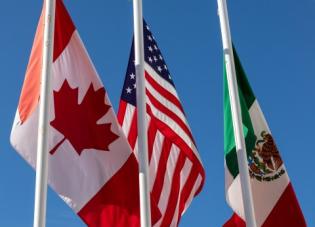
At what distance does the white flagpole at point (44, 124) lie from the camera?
949cm

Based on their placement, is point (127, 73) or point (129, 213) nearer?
point (129, 213)

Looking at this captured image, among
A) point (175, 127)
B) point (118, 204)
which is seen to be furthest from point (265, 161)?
point (118, 204)

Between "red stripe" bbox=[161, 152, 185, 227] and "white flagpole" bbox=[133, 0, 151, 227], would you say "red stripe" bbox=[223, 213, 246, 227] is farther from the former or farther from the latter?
"white flagpole" bbox=[133, 0, 151, 227]

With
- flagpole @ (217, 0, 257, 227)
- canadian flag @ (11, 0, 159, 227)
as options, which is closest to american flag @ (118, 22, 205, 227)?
canadian flag @ (11, 0, 159, 227)

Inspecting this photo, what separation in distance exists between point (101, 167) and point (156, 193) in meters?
1.74

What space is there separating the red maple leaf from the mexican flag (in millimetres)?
2855

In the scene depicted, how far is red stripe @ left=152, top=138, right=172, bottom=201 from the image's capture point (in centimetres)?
1263

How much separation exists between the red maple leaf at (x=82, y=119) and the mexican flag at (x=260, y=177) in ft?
9.37

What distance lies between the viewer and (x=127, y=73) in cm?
1395

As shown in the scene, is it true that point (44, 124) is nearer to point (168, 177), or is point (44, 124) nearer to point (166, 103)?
point (168, 177)

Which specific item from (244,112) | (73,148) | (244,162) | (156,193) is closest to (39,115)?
(73,148)

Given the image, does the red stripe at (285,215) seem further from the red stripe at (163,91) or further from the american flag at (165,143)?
the red stripe at (163,91)

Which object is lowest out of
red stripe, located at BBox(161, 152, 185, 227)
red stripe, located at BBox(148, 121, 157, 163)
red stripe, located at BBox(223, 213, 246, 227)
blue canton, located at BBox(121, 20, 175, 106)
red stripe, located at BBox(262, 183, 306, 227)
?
red stripe, located at BBox(262, 183, 306, 227)

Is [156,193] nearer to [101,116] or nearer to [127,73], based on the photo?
[101,116]
